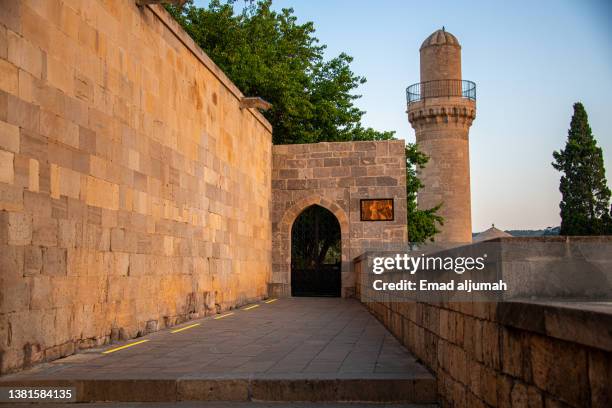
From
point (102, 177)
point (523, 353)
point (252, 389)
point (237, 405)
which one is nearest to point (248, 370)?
point (252, 389)

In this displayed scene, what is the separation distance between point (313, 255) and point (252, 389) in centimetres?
1481

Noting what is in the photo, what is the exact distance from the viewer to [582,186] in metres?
32.2

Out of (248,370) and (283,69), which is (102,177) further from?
(283,69)

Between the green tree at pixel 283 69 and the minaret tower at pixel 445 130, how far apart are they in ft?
33.6

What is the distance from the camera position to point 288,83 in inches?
802

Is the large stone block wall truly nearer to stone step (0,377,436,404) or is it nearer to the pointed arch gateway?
stone step (0,377,436,404)

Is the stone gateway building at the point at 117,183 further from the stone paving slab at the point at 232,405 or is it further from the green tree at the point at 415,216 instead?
the green tree at the point at 415,216

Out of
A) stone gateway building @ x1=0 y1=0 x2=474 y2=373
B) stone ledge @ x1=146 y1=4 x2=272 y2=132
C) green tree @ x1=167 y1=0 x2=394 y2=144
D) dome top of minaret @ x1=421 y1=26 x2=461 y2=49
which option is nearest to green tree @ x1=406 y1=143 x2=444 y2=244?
green tree @ x1=167 y1=0 x2=394 y2=144

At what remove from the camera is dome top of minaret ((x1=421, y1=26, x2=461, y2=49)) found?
33.1 meters

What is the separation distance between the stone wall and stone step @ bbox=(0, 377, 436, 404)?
11708 mm

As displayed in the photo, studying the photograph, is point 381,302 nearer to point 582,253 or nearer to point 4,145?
point 4,145

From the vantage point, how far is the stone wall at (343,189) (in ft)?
54.1

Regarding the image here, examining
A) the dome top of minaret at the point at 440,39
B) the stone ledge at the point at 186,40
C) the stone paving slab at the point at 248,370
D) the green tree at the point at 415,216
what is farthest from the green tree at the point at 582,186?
A: the stone paving slab at the point at 248,370

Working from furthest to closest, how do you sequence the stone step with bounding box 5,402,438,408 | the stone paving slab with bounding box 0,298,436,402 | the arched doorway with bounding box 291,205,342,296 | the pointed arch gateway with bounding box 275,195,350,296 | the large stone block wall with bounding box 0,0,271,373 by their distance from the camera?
the arched doorway with bounding box 291,205,342,296 → the pointed arch gateway with bounding box 275,195,350,296 → the large stone block wall with bounding box 0,0,271,373 → the stone paving slab with bounding box 0,298,436,402 → the stone step with bounding box 5,402,438,408
